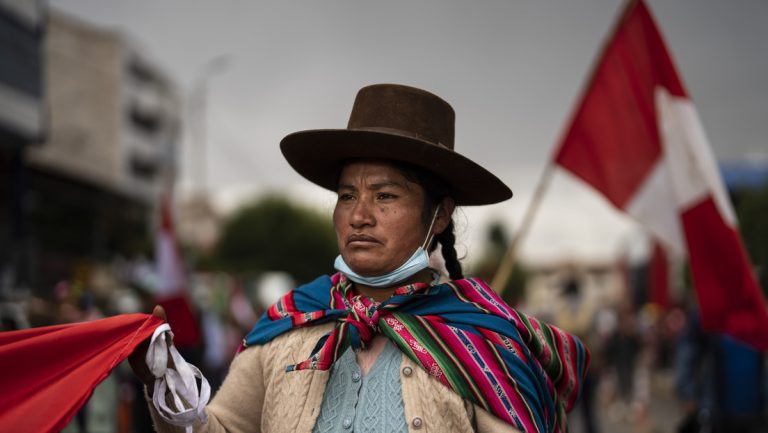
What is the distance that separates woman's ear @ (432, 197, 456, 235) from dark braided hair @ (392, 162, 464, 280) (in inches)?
0.9

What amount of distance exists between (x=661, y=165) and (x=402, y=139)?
3.74 metres

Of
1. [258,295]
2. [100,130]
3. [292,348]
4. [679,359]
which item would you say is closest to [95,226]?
[100,130]

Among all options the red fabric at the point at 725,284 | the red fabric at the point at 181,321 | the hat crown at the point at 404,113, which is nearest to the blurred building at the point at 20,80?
the red fabric at the point at 181,321

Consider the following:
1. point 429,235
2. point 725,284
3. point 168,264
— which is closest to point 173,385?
point 429,235

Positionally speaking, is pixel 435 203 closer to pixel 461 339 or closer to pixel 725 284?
pixel 461 339

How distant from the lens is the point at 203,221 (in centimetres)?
6412

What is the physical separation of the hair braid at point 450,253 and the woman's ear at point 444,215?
0.07 meters

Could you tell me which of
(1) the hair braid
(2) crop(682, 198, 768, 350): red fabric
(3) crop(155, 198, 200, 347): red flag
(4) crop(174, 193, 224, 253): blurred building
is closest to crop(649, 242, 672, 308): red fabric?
(3) crop(155, 198, 200, 347): red flag

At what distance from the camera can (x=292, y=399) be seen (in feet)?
9.32

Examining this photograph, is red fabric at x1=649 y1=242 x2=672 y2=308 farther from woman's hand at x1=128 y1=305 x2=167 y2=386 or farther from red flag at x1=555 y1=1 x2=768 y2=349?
woman's hand at x1=128 y1=305 x2=167 y2=386

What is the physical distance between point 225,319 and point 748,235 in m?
10.5

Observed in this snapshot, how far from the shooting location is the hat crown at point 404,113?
293 cm

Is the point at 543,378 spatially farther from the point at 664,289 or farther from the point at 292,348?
the point at 664,289

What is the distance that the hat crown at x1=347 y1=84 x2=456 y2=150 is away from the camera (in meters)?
2.93
